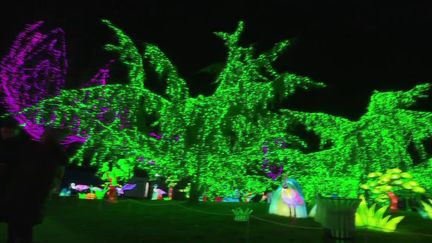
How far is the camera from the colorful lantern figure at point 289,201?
1108 centimetres

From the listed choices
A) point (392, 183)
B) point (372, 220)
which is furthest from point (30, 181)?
point (392, 183)

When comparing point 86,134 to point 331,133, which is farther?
point 331,133

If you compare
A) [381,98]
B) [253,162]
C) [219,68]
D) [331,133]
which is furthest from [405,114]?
[219,68]

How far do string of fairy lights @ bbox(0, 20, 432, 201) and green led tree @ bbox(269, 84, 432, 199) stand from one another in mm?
35

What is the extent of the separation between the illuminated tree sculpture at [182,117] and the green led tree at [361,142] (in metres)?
1.38

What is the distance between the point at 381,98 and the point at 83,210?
9917 mm

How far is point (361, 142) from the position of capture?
14.9 metres

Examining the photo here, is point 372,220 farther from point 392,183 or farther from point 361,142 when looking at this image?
point 361,142

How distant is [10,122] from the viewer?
5777 millimetres

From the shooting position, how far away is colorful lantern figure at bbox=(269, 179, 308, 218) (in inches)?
436

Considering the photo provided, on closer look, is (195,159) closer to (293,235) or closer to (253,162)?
(253,162)

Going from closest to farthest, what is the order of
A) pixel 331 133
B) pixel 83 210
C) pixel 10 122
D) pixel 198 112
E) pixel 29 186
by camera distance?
pixel 29 186 < pixel 10 122 < pixel 83 210 < pixel 198 112 < pixel 331 133

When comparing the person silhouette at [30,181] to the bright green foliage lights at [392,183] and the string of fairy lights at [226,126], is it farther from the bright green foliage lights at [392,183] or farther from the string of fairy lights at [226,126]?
the bright green foliage lights at [392,183]

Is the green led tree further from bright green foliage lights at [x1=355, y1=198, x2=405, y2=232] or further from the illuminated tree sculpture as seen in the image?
bright green foliage lights at [x1=355, y1=198, x2=405, y2=232]
